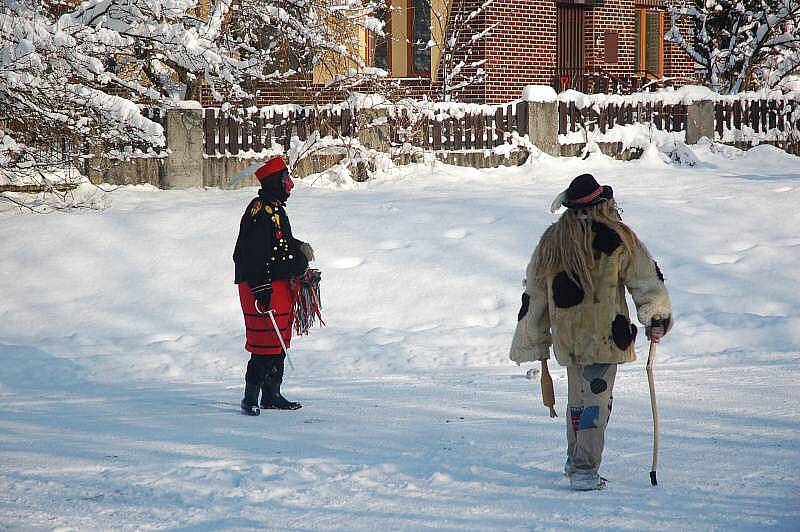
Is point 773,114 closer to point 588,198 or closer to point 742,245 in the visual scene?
point 742,245

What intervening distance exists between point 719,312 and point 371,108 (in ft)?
25.7

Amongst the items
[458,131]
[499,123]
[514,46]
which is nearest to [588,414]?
[458,131]

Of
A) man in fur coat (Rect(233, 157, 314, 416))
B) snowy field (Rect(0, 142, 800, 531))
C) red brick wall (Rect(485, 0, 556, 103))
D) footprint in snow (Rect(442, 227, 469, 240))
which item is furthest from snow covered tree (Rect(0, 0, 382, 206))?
red brick wall (Rect(485, 0, 556, 103))

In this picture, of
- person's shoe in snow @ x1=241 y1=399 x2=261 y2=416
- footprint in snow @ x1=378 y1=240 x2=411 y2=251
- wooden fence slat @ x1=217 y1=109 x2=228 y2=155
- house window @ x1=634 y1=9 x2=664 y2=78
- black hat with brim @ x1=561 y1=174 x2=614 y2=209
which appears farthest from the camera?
house window @ x1=634 y1=9 x2=664 y2=78

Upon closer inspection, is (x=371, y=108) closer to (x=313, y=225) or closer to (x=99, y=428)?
(x=313, y=225)

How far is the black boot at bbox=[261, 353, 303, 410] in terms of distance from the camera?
761cm

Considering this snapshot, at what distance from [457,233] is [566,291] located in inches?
275

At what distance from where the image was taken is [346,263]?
1162 cm

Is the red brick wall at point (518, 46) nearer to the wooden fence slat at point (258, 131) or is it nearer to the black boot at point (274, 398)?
the wooden fence slat at point (258, 131)

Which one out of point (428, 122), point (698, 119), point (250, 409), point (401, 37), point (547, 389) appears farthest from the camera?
point (401, 37)

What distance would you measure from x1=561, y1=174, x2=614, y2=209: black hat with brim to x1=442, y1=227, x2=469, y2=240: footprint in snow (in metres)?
6.72

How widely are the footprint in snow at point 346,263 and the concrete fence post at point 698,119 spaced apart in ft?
31.3

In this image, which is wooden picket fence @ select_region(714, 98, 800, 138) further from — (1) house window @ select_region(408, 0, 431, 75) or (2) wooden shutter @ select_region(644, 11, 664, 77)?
(1) house window @ select_region(408, 0, 431, 75)

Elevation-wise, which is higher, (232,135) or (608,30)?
(608,30)
